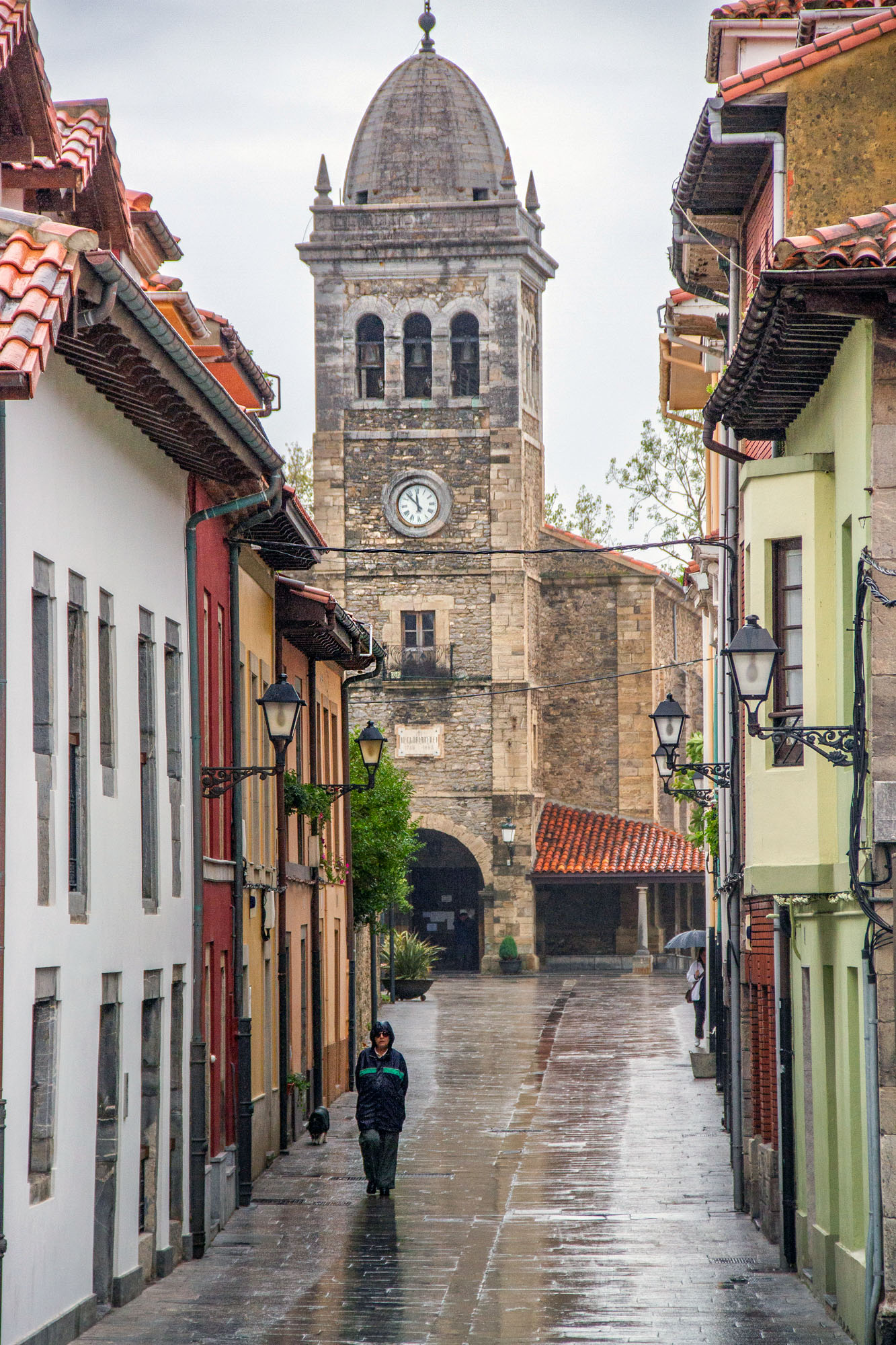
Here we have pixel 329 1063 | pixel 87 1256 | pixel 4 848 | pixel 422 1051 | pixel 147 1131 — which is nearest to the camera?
pixel 4 848

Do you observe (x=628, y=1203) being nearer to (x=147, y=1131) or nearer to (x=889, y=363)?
(x=147, y=1131)

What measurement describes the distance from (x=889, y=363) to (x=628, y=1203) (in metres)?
9.70

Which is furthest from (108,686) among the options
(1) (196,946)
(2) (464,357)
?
(2) (464,357)

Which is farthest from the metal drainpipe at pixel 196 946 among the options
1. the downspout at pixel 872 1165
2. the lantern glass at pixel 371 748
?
the lantern glass at pixel 371 748

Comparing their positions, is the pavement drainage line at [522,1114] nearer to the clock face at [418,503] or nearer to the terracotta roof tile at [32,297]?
the terracotta roof tile at [32,297]

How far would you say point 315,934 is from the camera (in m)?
26.1

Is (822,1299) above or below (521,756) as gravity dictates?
below

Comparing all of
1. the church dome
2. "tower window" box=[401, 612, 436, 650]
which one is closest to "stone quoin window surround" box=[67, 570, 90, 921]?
"tower window" box=[401, 612, 436, 650]

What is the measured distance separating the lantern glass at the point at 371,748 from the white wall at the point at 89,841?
7.53 metres

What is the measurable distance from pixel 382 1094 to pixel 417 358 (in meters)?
37.2

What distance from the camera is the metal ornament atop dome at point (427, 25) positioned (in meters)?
55.2

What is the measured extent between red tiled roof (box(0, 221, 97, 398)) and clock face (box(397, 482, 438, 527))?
43.1m

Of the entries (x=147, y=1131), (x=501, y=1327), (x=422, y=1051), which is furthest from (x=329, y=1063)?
(x=501, y=1327)

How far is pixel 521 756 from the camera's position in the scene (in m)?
52.4
